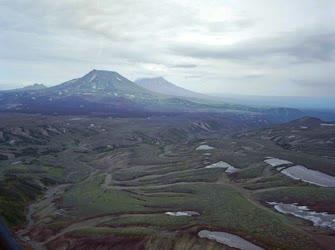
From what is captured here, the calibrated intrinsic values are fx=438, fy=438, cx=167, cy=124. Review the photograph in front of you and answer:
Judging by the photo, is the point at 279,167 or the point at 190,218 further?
the point at 279,167

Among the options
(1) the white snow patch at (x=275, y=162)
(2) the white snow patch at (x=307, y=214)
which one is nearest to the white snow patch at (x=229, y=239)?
(2) the white snow patch at (x=307, y=214)

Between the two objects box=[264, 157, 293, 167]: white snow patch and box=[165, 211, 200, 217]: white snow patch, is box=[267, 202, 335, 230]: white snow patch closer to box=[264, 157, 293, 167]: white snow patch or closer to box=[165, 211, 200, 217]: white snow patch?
box=[165, 211, 200, 217]: white snow patch

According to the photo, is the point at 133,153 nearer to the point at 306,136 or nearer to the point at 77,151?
the point at 77,151

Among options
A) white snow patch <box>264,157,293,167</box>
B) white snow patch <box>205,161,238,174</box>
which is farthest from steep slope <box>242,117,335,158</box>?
white snow patch <box>205,161,238,174</box>

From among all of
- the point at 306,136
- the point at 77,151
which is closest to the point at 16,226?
the point at 77,151

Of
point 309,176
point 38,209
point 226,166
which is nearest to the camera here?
point 38,209

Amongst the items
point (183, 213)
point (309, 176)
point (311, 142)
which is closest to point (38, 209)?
point (183, 213)

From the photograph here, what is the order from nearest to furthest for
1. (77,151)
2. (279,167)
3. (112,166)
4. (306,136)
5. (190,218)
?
(190,218) → (279,167) → (112,166) → (77,151) → (306,136)

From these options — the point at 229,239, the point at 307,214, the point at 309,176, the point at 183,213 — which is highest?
the point at 309,176

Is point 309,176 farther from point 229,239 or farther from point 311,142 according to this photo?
point 311,142

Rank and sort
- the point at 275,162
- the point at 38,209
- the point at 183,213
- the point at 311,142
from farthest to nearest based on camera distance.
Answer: the point at 311,142 → the point at 275,162 → the point at 38,209 → the point at 183,213

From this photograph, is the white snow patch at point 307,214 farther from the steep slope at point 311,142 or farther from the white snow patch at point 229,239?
the steep slope at point 311,142
